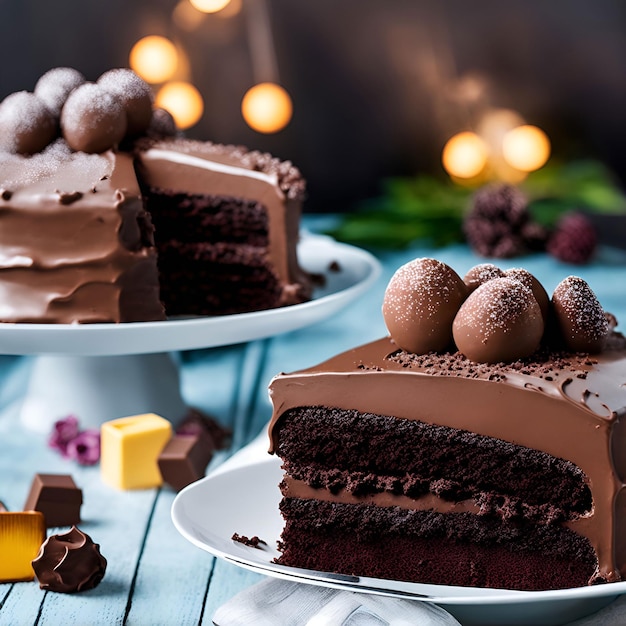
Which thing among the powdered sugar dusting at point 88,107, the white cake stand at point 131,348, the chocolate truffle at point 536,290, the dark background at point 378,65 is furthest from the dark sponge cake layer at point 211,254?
the dark background at point 378,65

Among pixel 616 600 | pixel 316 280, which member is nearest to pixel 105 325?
pixel 316 280

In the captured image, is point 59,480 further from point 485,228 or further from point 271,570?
point 485,228

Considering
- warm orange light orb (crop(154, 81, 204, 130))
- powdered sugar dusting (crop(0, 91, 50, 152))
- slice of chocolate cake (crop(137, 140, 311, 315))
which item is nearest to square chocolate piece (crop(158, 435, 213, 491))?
slice of chocolate cake (crop(137, 140, 311, 315))

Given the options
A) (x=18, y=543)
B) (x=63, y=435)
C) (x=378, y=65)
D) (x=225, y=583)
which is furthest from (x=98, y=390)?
(x=378, y=65)

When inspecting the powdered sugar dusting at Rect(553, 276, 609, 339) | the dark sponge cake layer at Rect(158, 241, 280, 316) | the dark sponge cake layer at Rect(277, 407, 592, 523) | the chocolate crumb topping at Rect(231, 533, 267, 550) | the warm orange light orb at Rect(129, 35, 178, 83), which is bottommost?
the chocolate crumb topping at Rect(231, 533, 267, 550)

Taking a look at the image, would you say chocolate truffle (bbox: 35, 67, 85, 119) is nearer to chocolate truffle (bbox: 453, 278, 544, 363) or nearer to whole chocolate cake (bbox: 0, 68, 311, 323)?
whole chocolate cake (bbox: 0, 68, 311, 323)
